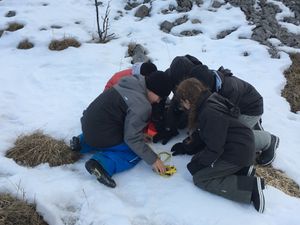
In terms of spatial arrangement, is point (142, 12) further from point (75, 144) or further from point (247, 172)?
point (247, 172)

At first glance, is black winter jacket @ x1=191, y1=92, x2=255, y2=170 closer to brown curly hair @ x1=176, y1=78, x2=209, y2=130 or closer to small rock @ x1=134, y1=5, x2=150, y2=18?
brown curly hair @ x1=176, y1=78, x2=209, y2=130

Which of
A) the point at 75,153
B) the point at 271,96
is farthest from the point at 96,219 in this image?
the point at 271,96

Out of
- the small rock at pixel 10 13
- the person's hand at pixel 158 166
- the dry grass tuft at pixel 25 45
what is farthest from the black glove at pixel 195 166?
the small rock at pixel 10 13

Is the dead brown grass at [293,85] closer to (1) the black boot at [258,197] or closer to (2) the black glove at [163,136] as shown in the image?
(2) the black glove at [163,136]

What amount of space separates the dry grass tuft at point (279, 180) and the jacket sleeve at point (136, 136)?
4.25 feet

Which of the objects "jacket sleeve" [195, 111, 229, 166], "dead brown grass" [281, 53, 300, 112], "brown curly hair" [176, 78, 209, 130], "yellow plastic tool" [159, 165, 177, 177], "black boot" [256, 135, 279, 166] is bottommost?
"dead brown grass" [281, 53, 300, 112]

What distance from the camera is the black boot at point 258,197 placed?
13.5ft

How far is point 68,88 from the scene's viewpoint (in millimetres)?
6723

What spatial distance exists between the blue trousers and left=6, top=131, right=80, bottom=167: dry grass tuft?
314 mm

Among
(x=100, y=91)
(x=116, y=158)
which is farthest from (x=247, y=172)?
(x=100, y=91)

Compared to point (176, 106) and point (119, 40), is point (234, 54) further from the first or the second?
point (176, 106)

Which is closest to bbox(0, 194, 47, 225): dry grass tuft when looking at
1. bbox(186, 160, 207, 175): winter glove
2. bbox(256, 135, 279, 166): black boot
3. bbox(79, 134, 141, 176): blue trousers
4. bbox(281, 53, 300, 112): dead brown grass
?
bbox(79, 134, 141, 176): blue trousers

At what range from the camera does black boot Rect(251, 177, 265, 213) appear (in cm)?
411

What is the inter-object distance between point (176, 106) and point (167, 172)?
38.4 inches
